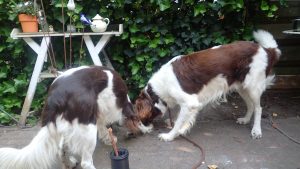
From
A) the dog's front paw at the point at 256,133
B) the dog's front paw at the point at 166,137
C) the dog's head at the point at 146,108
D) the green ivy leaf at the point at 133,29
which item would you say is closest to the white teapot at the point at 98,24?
the green ivy leaf at the point at 133,29

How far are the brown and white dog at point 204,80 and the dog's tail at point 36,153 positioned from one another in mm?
1540

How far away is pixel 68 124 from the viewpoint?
3193 millimetres

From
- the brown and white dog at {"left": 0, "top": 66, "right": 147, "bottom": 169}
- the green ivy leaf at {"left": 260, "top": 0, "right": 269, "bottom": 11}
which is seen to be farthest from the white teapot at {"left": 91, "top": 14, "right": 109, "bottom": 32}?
the green ivy leaf at {"left": 260, "top": 0, "right": 269, "bottom": 11}

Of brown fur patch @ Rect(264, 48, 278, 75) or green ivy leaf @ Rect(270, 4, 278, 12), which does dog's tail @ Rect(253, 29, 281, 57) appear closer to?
brown fur patch @ Rect(264, 48, 278, 75)

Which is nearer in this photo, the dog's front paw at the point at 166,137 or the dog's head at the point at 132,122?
the dog's head at the point at 132,122

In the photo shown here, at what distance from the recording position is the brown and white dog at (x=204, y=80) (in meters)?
4.29

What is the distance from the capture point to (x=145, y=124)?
15.0 ft

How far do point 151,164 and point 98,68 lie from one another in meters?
1.20

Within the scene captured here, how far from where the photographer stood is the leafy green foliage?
5016 mm

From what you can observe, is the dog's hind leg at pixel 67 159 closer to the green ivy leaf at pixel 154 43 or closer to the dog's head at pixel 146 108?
→ the dog's head at pixel 146 108

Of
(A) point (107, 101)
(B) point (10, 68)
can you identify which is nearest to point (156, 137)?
(A) point (107, 101)

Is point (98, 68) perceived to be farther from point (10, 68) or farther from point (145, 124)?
point (10, 68)

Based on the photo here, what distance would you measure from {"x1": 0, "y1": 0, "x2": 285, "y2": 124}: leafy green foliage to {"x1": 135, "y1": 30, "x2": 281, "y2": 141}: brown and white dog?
2.65 feet

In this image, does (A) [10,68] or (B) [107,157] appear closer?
(B) [107,157]
